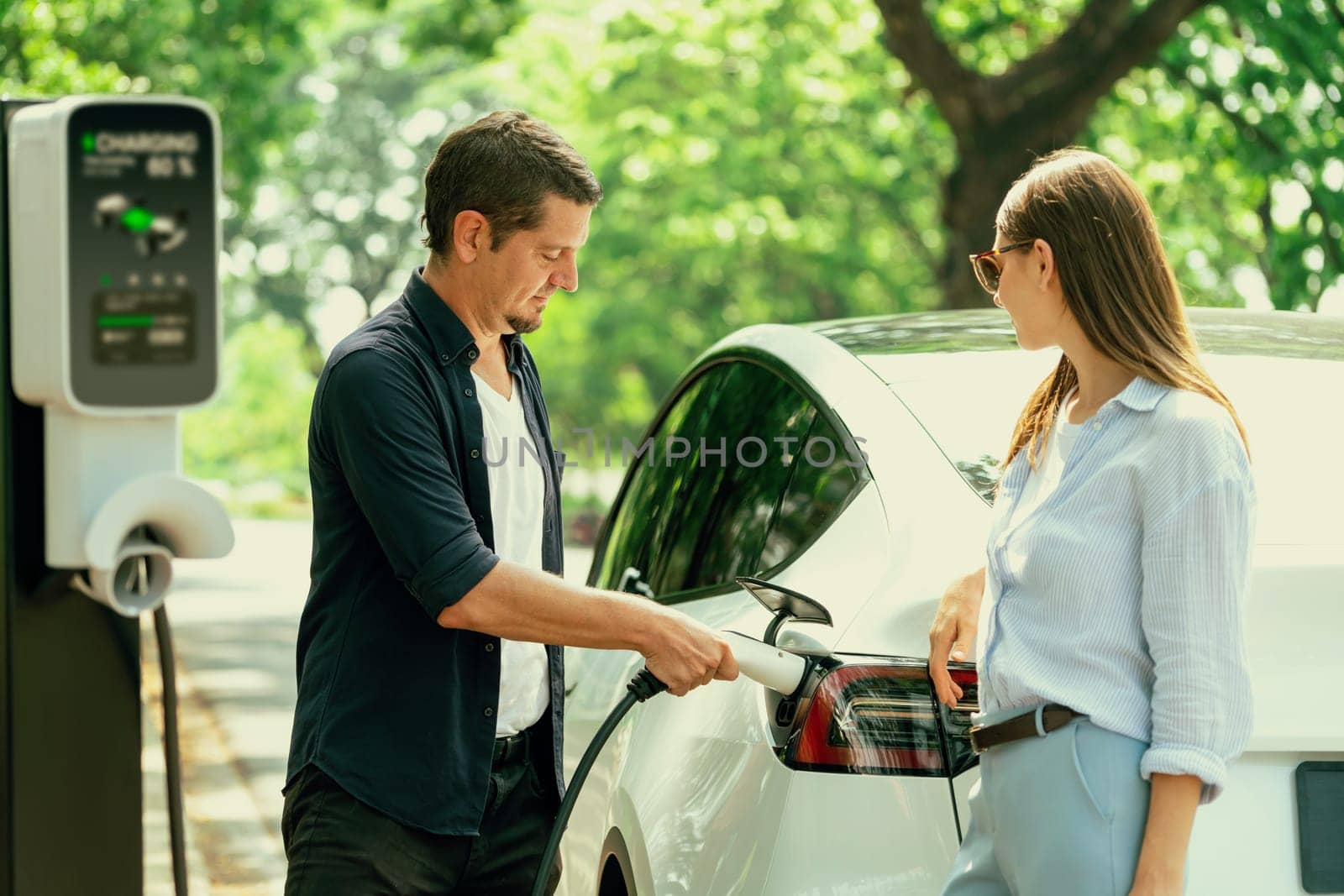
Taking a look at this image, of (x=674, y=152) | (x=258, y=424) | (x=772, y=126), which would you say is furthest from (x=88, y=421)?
(x=258, y=424)

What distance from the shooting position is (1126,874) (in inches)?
72.9

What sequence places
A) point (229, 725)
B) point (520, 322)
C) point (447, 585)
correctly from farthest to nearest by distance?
point (229, 725)
point (520, 322)
point (447, 585)

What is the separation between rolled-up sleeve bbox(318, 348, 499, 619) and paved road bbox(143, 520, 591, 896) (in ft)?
12.2

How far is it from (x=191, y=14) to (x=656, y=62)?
296 inches

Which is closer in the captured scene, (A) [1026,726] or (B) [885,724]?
(A) [1026,726]

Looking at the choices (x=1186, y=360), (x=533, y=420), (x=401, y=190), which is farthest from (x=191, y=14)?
(x=401, y=190)

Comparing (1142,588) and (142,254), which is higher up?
(142,254)

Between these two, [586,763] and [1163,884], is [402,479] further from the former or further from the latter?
[1163,884]

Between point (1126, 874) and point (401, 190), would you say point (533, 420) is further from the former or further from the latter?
point (401, 190)

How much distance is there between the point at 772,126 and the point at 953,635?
20.9m

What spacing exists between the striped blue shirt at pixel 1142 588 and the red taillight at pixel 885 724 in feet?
0.60

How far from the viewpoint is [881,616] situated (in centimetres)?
228

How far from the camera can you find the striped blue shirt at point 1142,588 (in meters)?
1.81

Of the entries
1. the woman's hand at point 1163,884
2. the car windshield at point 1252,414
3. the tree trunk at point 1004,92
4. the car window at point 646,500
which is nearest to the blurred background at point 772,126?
the tree trunk at point 1004,92
